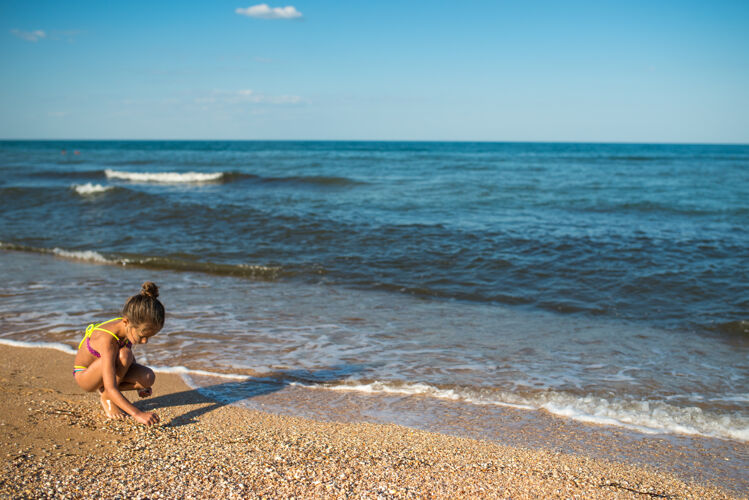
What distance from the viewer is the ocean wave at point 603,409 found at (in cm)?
417

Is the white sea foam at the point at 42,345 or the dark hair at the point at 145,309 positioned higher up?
the dark hair at the point at 145,309

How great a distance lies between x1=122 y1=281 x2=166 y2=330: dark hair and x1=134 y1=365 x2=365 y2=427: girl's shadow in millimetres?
753

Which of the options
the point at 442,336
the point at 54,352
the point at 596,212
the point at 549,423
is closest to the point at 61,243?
the point at 54,352

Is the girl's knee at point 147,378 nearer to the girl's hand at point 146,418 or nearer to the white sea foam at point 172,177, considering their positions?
the girl's hand at point 146,418

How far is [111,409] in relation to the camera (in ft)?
12.2

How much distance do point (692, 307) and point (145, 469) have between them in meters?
7.27

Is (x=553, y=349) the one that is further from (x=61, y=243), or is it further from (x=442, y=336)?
(x=61, y=243)

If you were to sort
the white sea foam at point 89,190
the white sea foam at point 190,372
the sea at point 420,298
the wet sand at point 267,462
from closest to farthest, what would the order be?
1. the wet sand at point 267,462
2. the sea at point 420,298
3. the white sea foam at point 190,372
4. the white sea foam at point 89,190

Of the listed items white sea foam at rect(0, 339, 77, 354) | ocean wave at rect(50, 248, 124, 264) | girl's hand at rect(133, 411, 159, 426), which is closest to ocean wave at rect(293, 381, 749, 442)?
girl's hand at rect(133, 411, 159, 426)

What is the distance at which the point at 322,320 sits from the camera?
22.6ft

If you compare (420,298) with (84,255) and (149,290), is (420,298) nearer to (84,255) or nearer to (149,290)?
(149,290)

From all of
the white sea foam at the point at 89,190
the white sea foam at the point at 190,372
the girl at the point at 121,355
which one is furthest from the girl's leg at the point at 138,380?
the white sea foam at the point at 89,190

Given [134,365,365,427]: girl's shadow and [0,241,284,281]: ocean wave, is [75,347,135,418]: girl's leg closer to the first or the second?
[134,365,365,427]: girl's shadow

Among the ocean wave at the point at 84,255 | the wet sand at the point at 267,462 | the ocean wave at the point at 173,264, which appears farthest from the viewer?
the ocean wave at the point at 84,255
